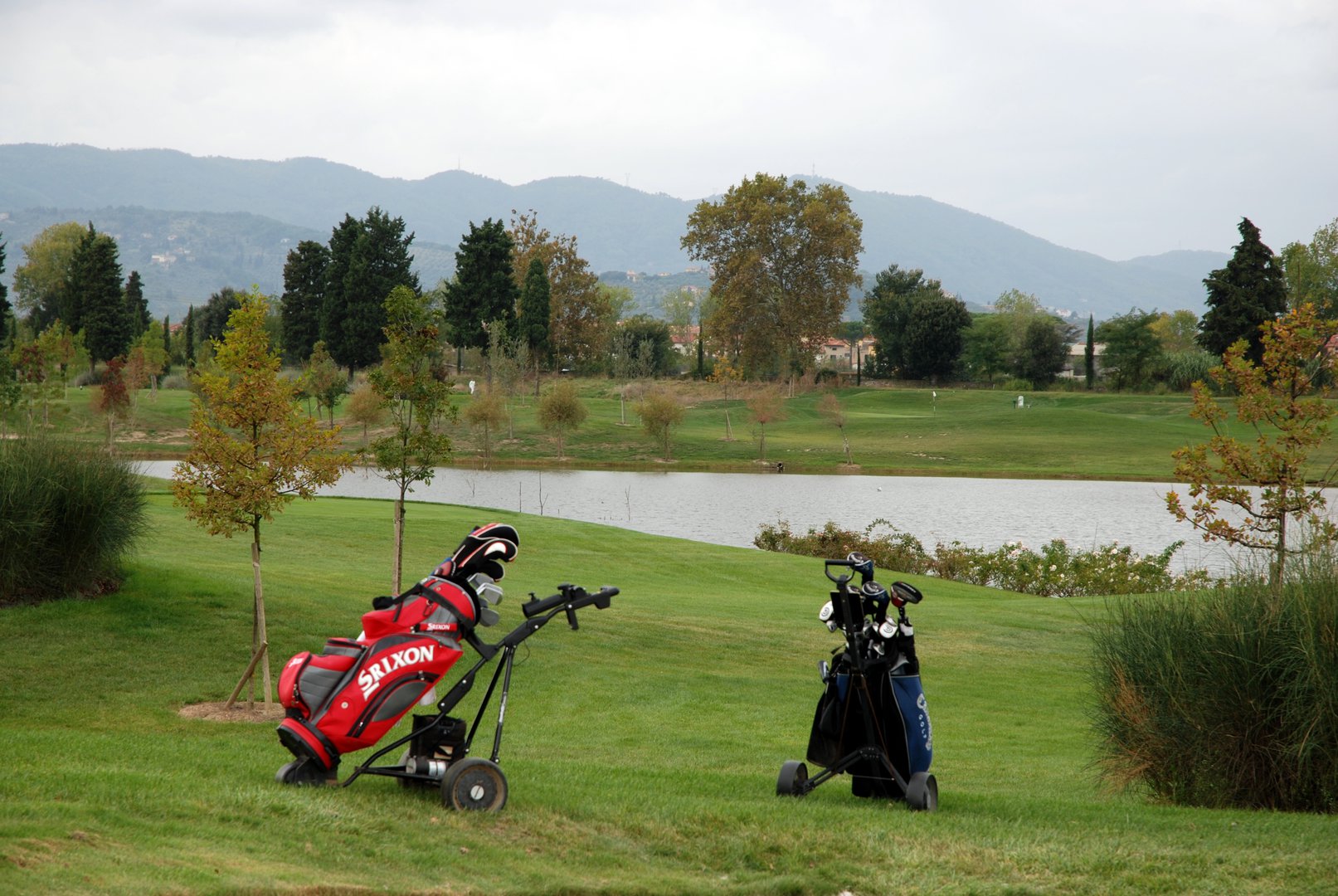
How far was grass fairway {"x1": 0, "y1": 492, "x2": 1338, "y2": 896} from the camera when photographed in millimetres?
5996

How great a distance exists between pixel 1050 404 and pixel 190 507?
83.8 m

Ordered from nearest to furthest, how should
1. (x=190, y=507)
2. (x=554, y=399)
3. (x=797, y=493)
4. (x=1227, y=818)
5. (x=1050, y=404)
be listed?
(x=1227, y=818) → (x=190, y=507) → (x=797, y=493) → (x=554, y=399) → (x=1050, y=404)

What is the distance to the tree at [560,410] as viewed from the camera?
67.9 metres

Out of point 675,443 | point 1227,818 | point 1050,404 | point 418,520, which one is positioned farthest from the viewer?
point 1050,404

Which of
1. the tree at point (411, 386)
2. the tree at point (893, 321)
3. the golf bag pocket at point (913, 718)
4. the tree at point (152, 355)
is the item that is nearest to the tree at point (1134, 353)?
the tree at point (893, 321)

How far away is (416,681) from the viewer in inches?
272

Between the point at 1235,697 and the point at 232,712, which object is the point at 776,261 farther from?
the point at 1235,697

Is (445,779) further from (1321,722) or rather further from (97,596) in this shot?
(97,596)

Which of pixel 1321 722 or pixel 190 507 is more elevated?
pixel 190 507

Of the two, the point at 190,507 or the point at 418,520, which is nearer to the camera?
the point at 190,507

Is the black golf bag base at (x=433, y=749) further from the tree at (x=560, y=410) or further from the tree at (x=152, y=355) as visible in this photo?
the tree at (x=152, y=355)

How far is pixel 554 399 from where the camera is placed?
67.9m

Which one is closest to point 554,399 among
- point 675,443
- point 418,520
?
point 675,443

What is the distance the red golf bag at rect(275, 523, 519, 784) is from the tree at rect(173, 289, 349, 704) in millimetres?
6114
